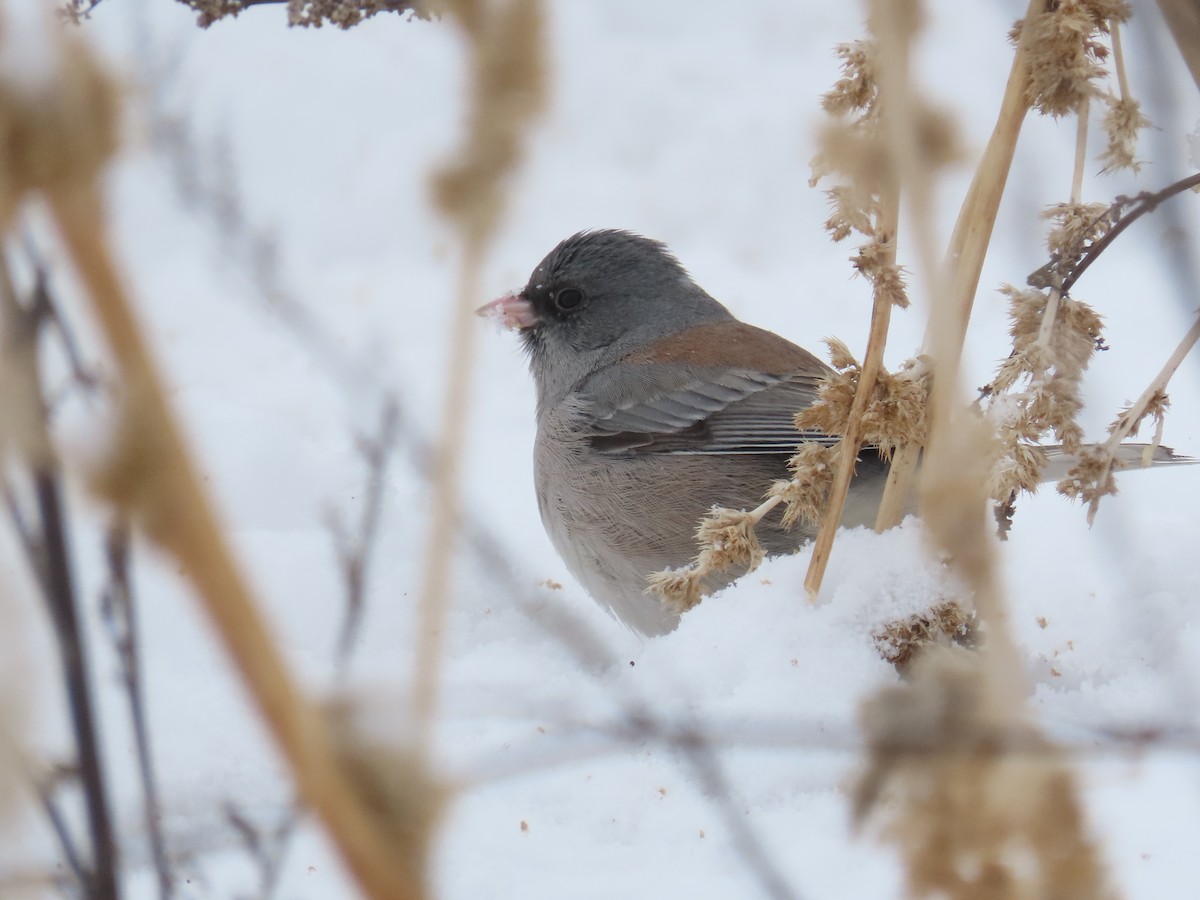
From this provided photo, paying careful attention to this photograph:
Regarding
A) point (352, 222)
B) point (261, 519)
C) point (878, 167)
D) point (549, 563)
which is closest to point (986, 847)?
point (878, 167)

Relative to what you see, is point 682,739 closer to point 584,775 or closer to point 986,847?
point 986,847

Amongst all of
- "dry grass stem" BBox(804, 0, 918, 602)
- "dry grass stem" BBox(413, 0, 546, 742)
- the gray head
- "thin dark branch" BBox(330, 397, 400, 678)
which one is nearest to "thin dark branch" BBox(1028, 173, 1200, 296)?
"dry grass stem" BBox(804, 0, 918, 602)

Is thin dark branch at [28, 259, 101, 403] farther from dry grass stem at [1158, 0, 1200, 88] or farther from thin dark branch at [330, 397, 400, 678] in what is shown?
dry grass stem at [1158, 0, 1200, 88]

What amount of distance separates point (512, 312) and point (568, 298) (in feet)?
0.39

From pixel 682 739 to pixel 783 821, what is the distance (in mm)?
593

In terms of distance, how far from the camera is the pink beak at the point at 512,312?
2.38 metres

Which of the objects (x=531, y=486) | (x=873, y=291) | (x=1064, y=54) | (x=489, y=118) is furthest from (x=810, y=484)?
(x=531, y=486)

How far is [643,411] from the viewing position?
7.04 ft

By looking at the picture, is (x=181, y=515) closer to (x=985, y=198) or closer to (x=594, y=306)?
(x=985, y=198)

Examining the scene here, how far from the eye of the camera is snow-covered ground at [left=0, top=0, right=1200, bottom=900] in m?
0.52

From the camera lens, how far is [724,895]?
757 millimetres

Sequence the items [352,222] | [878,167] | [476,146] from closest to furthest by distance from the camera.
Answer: [476,146], [878,167], [352,222]

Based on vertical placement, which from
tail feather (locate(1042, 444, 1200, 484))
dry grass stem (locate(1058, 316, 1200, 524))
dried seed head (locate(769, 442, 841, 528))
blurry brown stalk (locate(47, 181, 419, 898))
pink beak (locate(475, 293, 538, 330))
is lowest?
blurry brown stalk (locate(47, 181, 419, 898))

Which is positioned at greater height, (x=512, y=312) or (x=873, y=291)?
(x=512, y=312)
